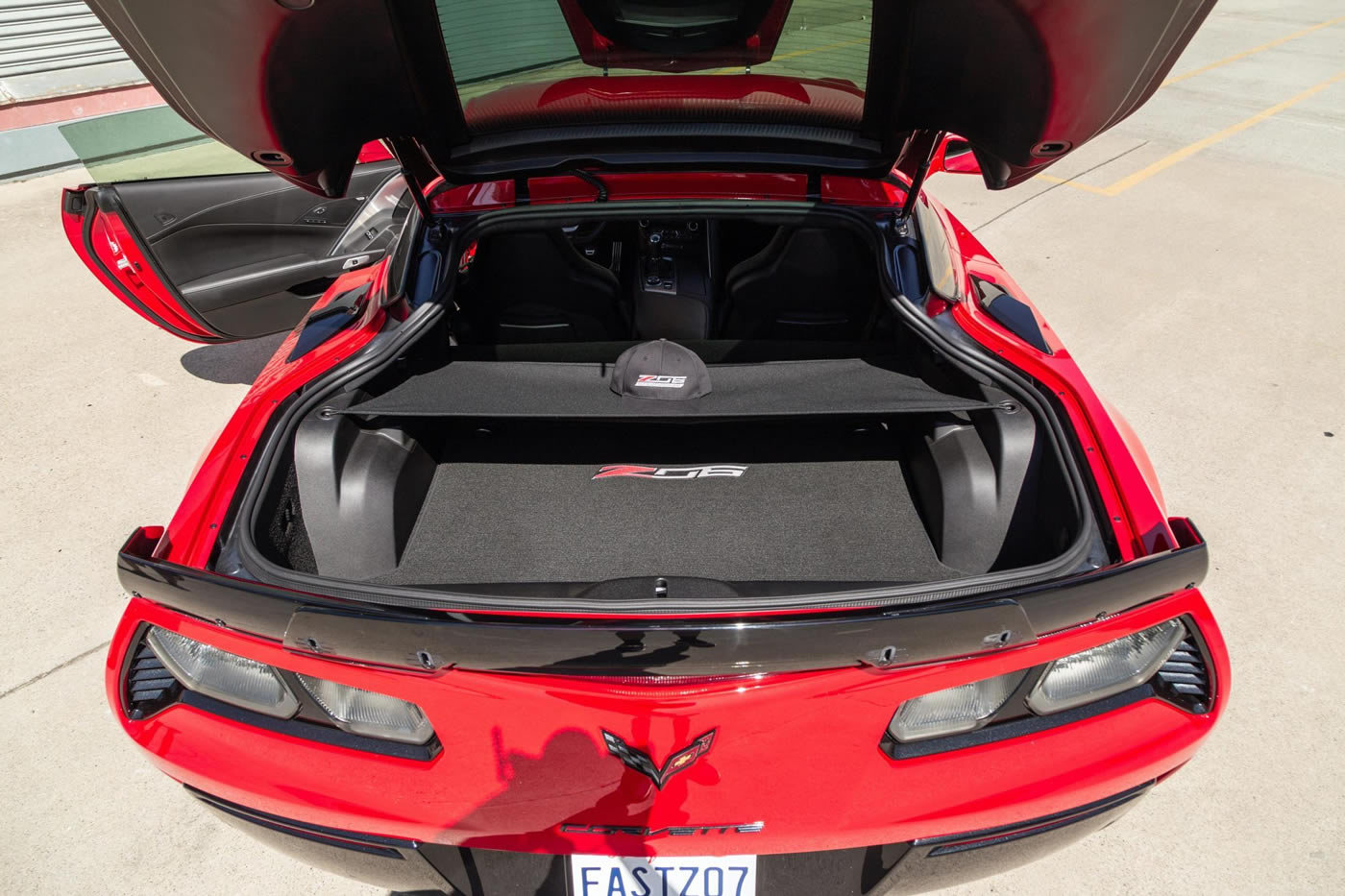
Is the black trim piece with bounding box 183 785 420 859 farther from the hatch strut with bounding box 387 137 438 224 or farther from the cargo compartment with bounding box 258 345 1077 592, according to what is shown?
the hatch strut with bounding box 387 137 438 224

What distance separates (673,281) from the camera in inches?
95.1

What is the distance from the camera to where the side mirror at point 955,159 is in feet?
7.51

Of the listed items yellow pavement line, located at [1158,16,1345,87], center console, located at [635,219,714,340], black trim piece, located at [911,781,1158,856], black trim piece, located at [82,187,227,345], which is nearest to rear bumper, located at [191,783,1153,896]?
black trim piece, located at [911,781,1158,856]

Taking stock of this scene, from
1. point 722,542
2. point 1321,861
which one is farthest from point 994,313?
point 1321,861

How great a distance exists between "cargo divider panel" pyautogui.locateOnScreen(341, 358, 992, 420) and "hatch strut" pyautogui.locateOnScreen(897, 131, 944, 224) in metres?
0.38

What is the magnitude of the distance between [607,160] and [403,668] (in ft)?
4.51

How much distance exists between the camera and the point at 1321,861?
5.86 feet

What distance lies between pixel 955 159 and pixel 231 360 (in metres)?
3.41

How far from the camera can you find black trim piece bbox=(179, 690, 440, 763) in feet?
4.19

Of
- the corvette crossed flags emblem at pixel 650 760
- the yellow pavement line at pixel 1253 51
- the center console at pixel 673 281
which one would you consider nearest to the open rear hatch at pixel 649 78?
the center console at pixel 673 281

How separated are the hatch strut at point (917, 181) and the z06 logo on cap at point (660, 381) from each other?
2.33 ft

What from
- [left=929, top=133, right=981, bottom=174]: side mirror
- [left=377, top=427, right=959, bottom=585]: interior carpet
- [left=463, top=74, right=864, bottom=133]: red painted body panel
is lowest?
[left=377, top=427, right=959, bottom=585]: interior carpet

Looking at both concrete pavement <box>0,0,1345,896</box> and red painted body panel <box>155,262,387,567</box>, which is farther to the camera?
concrete pavement <box>0,0,1345,896</box>

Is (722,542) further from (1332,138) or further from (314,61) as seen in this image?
(1332,138)
